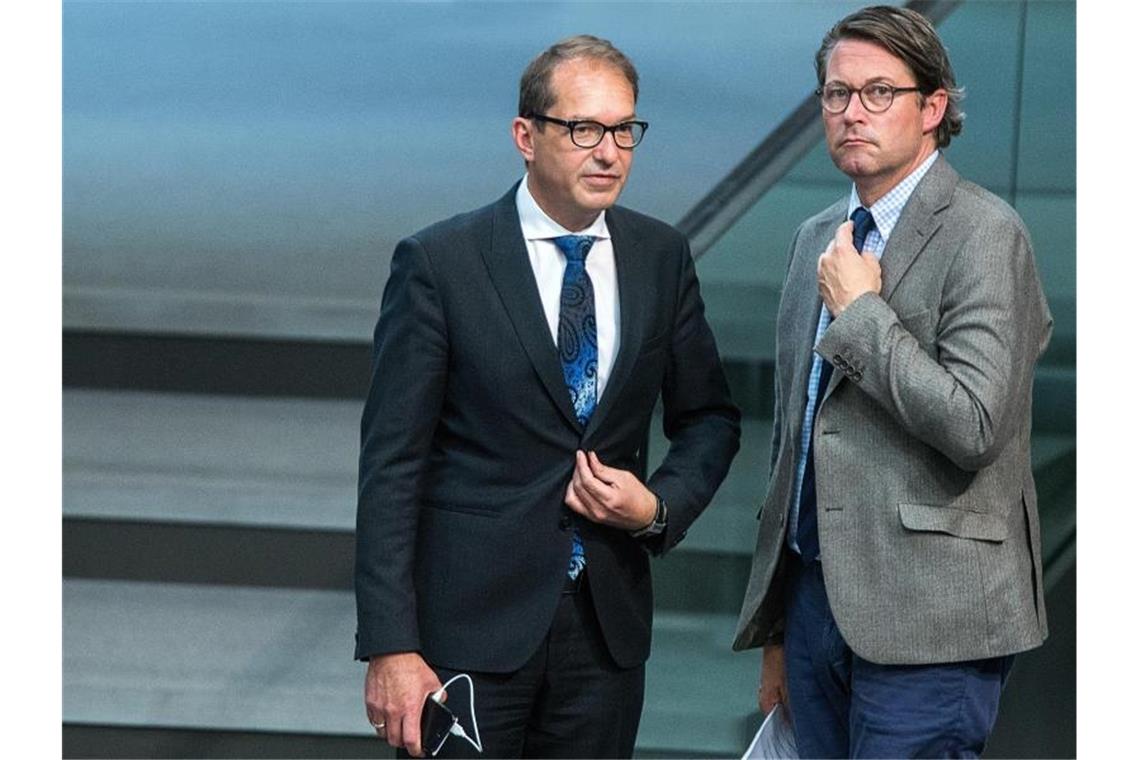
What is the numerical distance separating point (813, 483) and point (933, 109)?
1.56 ft

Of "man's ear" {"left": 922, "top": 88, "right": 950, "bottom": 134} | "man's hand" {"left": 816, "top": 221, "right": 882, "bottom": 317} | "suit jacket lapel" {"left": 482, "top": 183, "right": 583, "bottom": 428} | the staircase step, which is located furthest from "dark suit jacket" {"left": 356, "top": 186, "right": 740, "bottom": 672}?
the staircase step

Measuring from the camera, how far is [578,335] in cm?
213

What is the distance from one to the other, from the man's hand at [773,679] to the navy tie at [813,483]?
0.22m

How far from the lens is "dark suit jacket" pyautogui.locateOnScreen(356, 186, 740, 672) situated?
2.09 meters

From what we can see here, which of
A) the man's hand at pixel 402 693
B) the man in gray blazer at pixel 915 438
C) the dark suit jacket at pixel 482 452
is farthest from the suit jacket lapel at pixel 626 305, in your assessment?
the man's hand at pixel 402 693

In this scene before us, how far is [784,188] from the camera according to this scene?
334cm

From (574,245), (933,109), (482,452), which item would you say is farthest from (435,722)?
(933,109)

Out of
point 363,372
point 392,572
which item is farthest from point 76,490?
point 392,572

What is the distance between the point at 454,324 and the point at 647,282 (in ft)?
0.85

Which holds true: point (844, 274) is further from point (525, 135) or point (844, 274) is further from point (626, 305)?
point (525, 135)

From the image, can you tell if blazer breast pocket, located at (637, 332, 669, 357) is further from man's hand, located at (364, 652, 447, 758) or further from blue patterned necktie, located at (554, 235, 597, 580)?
man's hand, located at (364, 652, 447, 758)

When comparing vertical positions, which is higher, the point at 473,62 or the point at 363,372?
the point at 473,62

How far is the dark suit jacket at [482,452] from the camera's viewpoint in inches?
82.4
